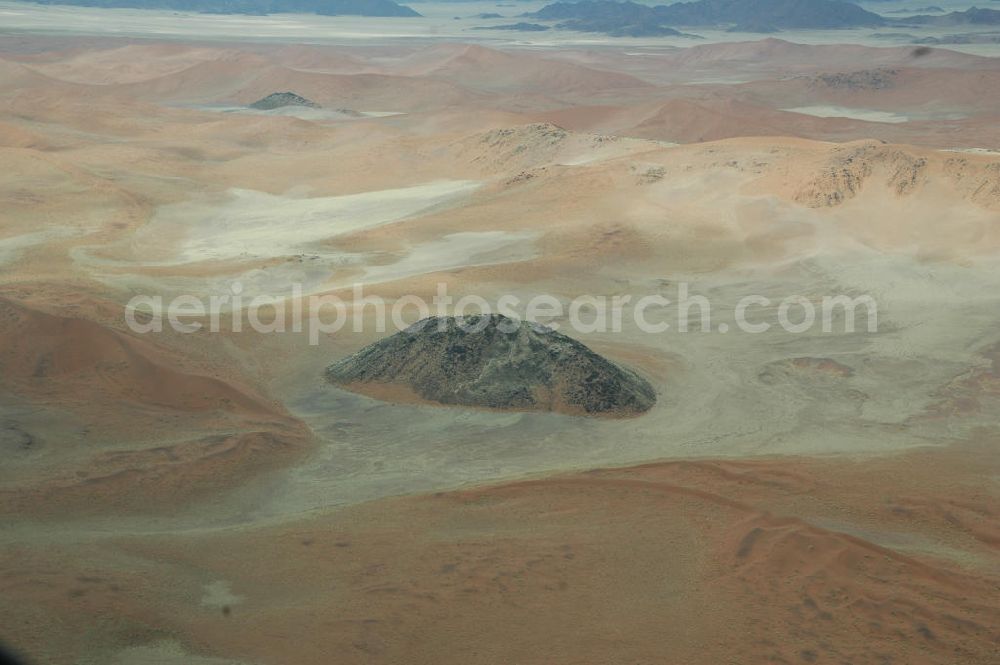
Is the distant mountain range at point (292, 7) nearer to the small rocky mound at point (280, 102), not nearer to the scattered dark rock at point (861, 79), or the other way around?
the small rocky mound at point (280, 102)

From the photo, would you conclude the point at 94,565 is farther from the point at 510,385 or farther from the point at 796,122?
the point at 796,122

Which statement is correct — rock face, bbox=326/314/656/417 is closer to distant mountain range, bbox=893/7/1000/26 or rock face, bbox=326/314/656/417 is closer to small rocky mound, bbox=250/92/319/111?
small rocky mound, bbox=250/92/319/111

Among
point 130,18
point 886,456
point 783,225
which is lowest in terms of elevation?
point 886,456

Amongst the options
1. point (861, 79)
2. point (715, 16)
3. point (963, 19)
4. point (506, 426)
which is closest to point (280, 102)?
point (861, 79)

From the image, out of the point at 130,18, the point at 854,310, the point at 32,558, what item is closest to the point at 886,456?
the point at 854,310

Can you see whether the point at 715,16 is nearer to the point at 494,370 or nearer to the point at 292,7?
the point at 292,7

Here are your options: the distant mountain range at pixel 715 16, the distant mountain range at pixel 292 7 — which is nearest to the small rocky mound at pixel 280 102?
the distant mountain range at pixel 715 16

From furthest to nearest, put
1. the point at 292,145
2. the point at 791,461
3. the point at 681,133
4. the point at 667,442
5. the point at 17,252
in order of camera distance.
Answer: the point at 681,133 → the point at 292,145 → the point at 17,252 → the point at 667,442 → the point at 791,461

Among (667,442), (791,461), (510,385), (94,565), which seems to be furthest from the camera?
(510,385)
